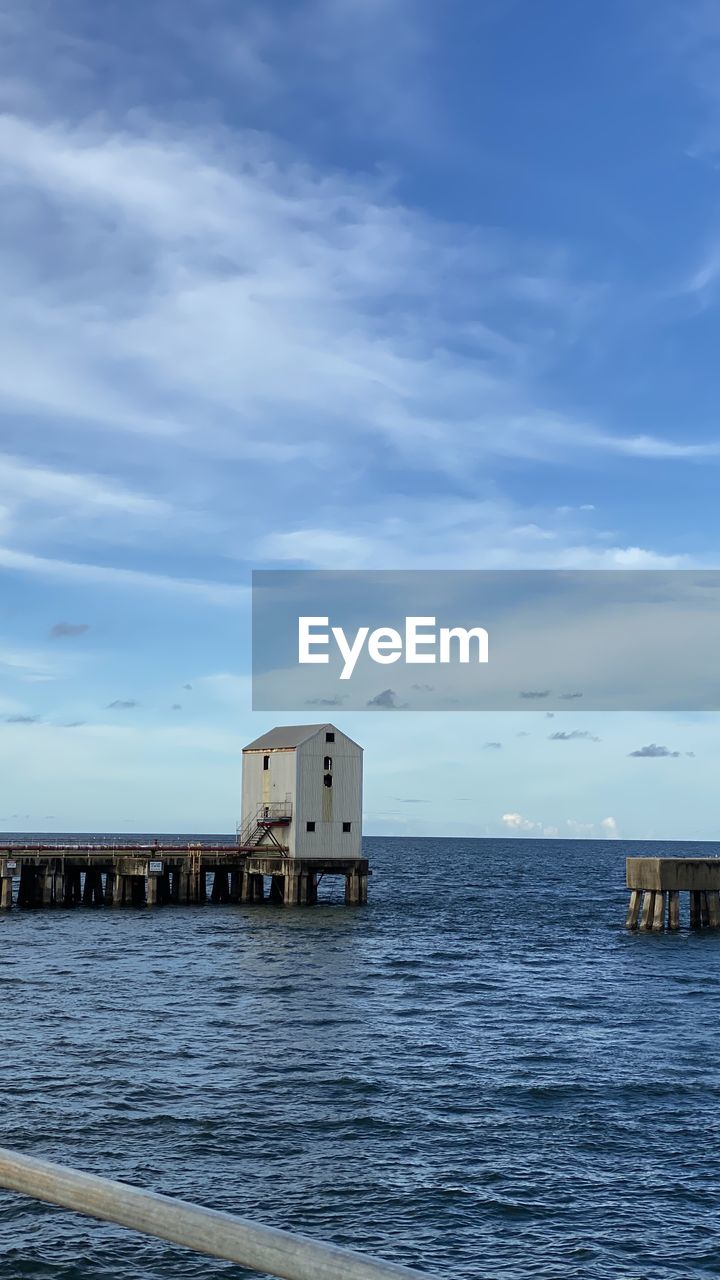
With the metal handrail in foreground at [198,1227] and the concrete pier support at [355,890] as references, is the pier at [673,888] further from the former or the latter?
the metal handrail in foreground at [198,1227]

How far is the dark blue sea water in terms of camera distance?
18.4m

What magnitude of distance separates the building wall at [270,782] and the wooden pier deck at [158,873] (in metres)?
2.29

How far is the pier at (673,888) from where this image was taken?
6481cm

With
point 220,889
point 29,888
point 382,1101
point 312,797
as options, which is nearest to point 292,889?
point 312,797

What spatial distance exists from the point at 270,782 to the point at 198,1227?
246 feet

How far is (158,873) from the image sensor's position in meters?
79.8

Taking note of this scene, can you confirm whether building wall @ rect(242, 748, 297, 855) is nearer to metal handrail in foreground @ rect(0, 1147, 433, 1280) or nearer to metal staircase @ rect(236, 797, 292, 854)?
metal staircase @ rect(236, 797, 292, 854)

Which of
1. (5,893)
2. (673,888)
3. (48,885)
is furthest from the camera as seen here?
(48,885)

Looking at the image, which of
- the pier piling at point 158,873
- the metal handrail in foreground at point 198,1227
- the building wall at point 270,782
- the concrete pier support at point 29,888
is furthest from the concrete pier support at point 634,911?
the metal handrail in foreground at point 198,1227

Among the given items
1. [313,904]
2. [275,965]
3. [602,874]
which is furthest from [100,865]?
[602,874]

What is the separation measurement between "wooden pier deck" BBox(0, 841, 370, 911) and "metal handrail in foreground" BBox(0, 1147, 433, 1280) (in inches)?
2872

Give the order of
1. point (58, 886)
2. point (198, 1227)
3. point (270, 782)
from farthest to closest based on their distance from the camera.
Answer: point (270, 782), point (58, 886), point (198, 1227)

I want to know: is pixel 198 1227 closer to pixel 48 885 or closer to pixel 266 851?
pixel 266 851

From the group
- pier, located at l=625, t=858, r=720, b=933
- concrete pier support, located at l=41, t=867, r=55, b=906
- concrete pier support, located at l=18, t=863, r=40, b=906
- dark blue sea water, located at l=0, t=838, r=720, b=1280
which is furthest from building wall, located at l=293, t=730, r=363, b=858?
dark blue sea water, located at l=0, t=838, r=720, b=1280
